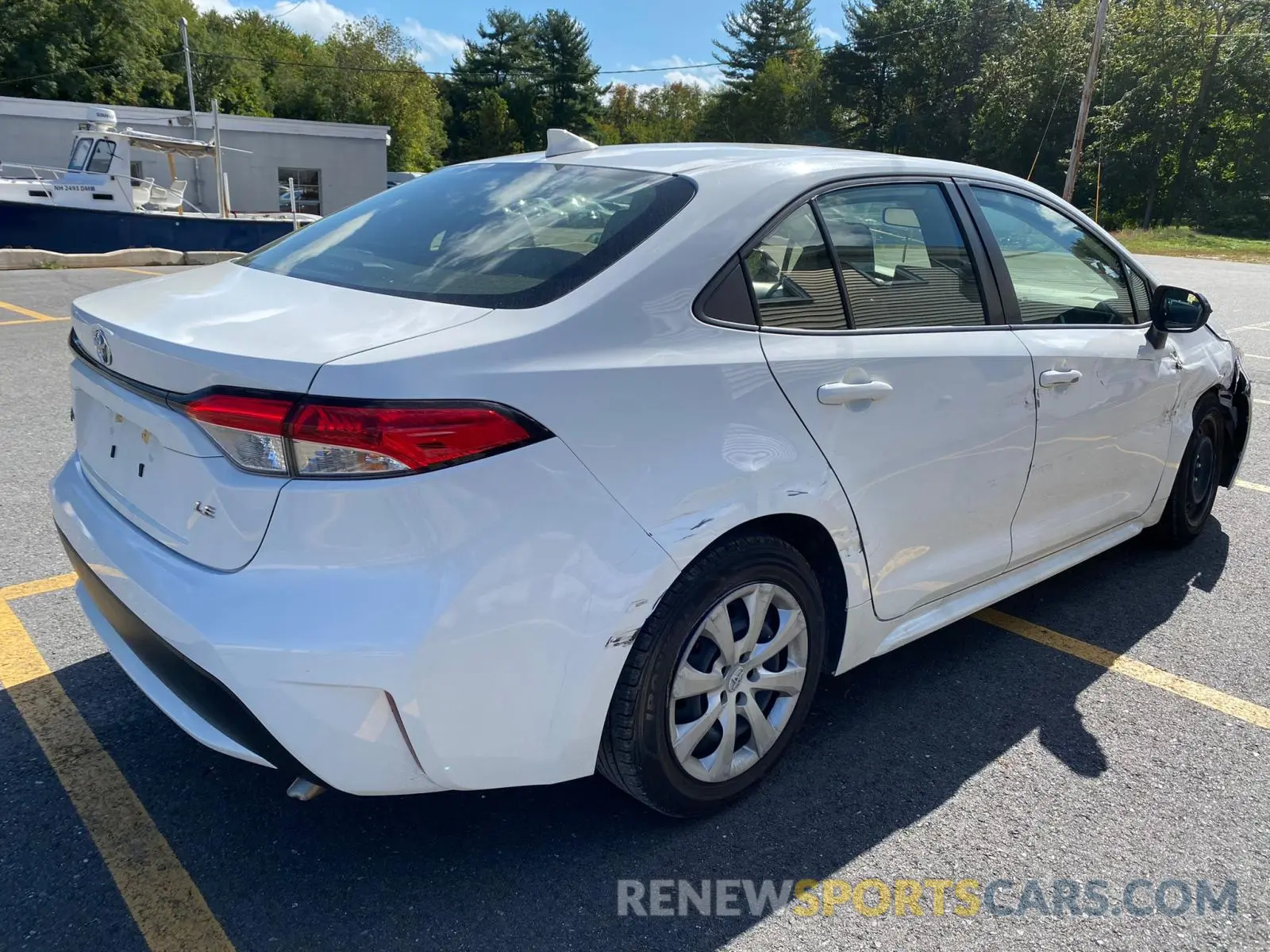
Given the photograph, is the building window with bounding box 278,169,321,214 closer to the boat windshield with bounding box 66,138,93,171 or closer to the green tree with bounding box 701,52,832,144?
the boat windshield with bounding box 66,138,93,171

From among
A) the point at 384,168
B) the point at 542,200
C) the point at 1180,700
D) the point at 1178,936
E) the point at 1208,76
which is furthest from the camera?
the point at 1208,76

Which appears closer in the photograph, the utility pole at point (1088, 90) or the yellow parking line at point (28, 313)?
the yellow parking line at point (28, 313)

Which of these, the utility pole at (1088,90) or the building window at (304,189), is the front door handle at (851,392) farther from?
the building window at (304,189)

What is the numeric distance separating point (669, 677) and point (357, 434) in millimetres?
901

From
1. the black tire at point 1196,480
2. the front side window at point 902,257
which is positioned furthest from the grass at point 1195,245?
the front side window at point 902,257

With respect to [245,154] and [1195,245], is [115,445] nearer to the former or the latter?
[245,154]

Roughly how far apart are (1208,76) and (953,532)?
49216 mm

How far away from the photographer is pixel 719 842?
238 cm

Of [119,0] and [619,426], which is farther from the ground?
[119,0]

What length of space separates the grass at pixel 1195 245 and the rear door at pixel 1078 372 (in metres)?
26.4

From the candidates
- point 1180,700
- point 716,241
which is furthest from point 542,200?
point 1180,700

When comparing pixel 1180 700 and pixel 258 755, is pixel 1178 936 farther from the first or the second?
pixel 258 755

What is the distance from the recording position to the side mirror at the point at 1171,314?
3631 mm
